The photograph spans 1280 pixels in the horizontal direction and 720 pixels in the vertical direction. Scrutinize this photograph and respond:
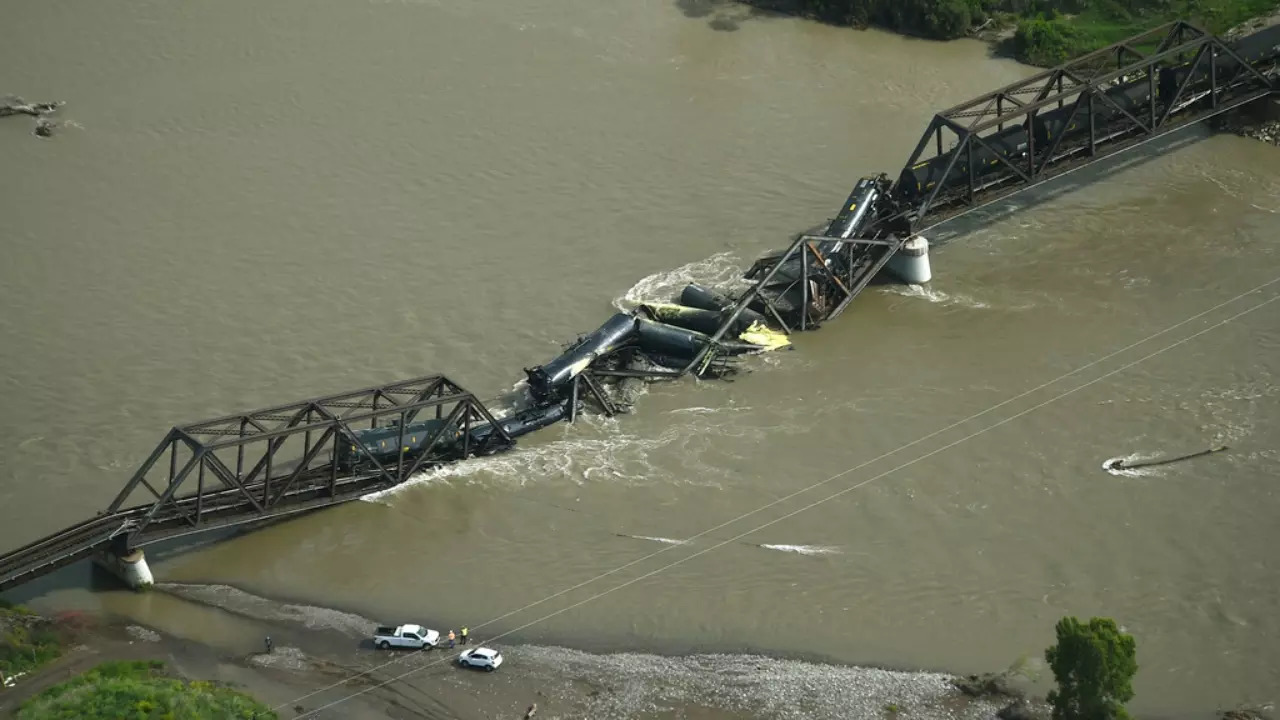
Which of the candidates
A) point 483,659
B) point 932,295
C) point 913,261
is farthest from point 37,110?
point 483,659

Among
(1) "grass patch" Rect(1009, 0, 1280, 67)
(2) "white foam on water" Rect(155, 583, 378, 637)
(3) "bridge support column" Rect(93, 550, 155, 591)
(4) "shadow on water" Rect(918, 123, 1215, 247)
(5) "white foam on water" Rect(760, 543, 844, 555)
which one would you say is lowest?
(5) "white foam on water" Rect(760, 543, 844, 555)

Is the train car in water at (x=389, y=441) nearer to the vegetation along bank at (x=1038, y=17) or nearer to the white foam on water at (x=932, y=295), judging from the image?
the white foam on water at (x=932, y=295)

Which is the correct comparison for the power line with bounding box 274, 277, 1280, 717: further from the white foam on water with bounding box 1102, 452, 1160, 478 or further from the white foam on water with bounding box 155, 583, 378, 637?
the white foam on water with bounding box 1102, 452, 1160, 478

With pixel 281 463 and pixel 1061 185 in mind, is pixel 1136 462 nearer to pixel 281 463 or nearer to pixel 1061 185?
pixel 1061 185

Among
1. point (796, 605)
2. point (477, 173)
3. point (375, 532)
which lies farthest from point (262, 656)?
point (477, 173)

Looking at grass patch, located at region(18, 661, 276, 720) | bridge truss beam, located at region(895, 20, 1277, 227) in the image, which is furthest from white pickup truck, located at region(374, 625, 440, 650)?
bridge truss beam, located at region(895, 20, 1277, 227)

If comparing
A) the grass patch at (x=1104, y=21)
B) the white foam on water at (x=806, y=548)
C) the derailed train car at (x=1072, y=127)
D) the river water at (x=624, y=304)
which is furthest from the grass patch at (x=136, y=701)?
the grass patch at (x=1104, y=21)

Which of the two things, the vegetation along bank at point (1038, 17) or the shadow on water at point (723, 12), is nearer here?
the vegetation along bank at point (1038, 17)
